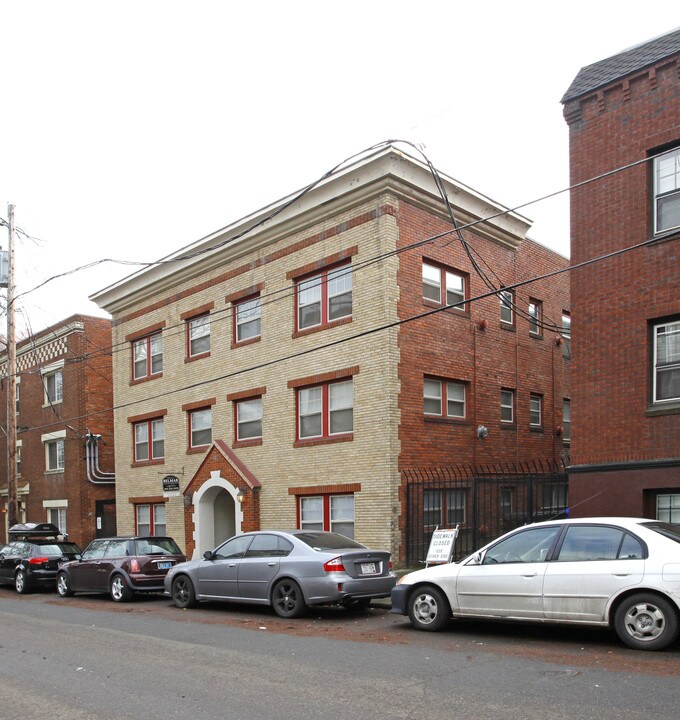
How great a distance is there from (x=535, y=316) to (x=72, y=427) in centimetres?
1740

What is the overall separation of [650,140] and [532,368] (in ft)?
30.8

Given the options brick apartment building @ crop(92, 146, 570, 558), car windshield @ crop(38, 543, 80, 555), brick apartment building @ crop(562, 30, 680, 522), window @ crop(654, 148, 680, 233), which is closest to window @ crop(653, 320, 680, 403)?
brick apartment building @ crop(562, 30, 680, 522)

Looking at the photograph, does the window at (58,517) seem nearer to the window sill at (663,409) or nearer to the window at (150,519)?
the window at (150,519)

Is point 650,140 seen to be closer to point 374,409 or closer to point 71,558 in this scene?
point 374,409

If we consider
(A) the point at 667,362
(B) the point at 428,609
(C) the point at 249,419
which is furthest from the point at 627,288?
(C) the point at 249,419

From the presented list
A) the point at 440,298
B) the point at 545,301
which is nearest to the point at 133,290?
the point at 440,298

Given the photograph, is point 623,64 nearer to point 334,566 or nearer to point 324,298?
point 324,298

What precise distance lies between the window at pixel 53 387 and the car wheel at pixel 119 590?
51.0ft

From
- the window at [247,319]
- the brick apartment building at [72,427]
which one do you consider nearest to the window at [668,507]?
the window at [247,319]

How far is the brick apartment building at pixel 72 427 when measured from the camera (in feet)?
98.0

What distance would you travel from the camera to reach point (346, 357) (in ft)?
62.4

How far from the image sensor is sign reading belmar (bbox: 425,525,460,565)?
14020 millimetres

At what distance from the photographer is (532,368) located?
22.6 m

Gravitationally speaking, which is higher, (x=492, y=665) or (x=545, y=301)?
(x=545, y=301)
